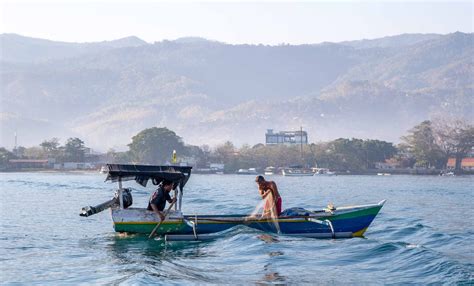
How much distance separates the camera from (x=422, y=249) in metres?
26.6

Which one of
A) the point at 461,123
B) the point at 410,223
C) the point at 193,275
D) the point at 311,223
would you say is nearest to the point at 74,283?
the point at 193,275

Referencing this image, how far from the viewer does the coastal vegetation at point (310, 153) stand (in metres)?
152

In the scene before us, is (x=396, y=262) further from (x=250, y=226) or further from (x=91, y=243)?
(x=91, y=243)

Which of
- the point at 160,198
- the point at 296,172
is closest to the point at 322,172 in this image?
the point at 296,172

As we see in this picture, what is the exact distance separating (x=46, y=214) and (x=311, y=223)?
63.2ft

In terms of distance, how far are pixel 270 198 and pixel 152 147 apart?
12495 cm

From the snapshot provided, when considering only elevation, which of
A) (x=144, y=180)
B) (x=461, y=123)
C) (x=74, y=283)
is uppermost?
(x=461, y=123)

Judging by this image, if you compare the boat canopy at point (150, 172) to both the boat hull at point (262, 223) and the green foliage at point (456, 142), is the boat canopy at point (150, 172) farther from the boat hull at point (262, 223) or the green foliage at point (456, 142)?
the green foliage at point (456, 142)

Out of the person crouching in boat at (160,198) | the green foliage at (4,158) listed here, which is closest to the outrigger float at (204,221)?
the person crouching in boat at (160,198)

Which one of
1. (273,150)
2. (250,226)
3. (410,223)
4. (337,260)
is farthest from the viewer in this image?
(273,150)

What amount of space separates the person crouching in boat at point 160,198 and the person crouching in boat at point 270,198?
3.10 meters

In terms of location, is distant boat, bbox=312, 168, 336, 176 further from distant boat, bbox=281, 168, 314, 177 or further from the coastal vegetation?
the coastal vegetation

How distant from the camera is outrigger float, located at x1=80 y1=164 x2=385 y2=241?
1110 inches

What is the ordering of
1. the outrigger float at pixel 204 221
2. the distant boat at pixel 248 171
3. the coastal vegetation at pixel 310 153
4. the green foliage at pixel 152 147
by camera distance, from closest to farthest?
the outrigger float at pixel 204 221 → the green foliage at pixel 152 147 → the coastal vegetation at pixel 310 153 → the distant boat at pixel 248 171
